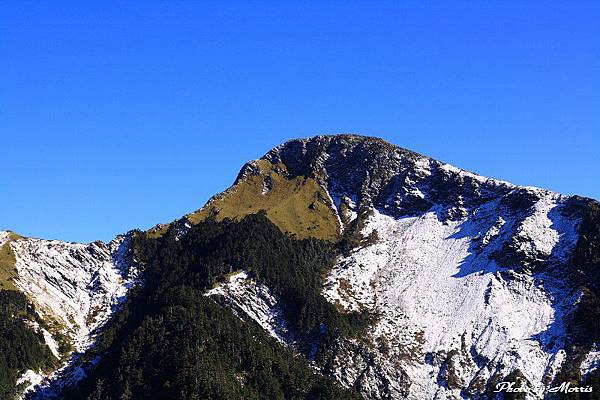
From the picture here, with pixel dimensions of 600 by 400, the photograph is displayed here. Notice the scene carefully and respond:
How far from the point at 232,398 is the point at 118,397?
3102 cm

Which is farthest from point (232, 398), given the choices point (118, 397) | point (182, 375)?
point (118, 397)

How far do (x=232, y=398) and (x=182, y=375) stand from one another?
47.8 feet

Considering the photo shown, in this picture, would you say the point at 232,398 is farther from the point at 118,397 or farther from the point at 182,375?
the point at 118,397

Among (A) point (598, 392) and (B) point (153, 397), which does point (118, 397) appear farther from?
(A) point (598, 392)

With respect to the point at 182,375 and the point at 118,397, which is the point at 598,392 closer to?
the point at 182,375

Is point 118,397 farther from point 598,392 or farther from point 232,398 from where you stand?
point 598,392

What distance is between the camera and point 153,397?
7687 inches

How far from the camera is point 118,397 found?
19812 centimetres

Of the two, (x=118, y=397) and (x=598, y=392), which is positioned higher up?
(x=598, y=392)

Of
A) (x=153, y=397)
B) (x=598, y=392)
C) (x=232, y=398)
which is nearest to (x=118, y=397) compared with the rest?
(x=153, y=397)

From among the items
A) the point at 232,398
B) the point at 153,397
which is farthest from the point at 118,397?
the point at 232,398

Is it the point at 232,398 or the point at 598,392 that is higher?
the point at 598,392

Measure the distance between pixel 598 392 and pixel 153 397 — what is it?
11856 cm

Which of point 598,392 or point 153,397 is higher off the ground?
point 598,392
